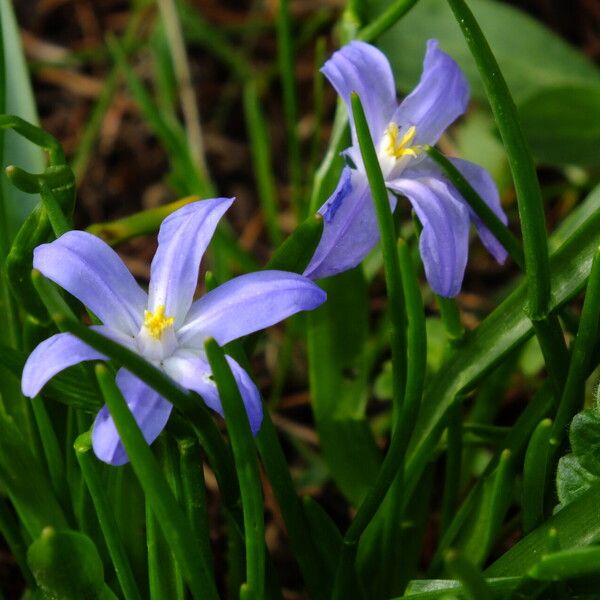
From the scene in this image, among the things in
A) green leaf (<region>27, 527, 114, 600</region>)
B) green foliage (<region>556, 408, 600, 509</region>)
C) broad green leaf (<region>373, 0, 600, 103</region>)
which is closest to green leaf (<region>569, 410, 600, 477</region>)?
green foliage (<region>556, 408, 600, 509</region>)

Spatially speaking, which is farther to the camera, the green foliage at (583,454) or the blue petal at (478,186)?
the blue petal at (478,186)

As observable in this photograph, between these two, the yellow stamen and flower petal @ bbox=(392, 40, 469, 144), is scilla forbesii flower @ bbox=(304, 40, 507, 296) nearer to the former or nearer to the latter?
flower petal @ bbox=(392, 40, 469, 144)

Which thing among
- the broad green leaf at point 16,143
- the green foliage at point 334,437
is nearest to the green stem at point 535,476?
the green foliage at point 334,437

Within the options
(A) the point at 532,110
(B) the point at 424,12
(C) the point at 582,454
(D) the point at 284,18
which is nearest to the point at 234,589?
(C) the point at 582,454

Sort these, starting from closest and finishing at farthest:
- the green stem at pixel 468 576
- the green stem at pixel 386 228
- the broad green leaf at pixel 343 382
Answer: the green stem at pixel 468 576 < the green stem at pixel 386 228 < the broad green leaf at pixel 343 382

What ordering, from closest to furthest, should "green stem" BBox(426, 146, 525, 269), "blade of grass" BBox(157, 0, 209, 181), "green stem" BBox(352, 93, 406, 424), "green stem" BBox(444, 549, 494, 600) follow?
"green stem" BBox(444, 549, 494, 600) < "green stem" BBox(352, 93, 406, 424) < "green stem" BBox(426, 146, 525, 269) < "blade of grass" BBox(157, 0, 209, 181)

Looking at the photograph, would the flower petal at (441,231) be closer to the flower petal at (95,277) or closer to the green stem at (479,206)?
the green stem at (479,206)

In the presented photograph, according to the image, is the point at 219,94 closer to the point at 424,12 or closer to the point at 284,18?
the point at 424,12
